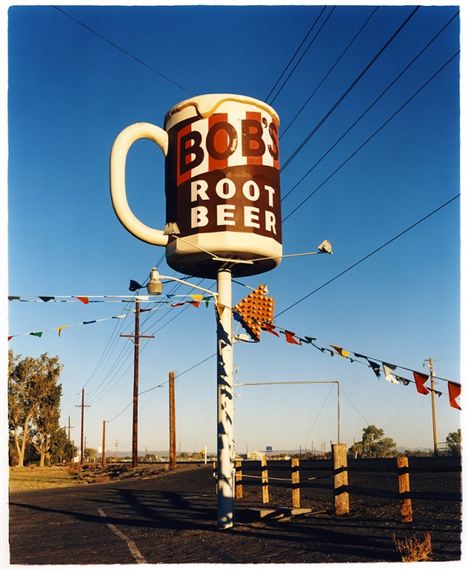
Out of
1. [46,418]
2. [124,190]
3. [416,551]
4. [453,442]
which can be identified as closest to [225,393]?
[124,190]

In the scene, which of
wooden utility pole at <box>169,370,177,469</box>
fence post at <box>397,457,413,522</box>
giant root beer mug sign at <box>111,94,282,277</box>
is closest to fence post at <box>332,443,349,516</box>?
fence post at <box>397,457,413,522</box>

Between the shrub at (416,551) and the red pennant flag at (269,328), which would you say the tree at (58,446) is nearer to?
the red pennant flag at (269,328)

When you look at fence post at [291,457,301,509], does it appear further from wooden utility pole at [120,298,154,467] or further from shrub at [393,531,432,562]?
wooden utility pole at [120,298,154,467]

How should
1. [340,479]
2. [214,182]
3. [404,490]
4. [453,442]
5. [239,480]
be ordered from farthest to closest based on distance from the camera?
[453,442] → [239,480] → [214,182] → [340,479] → [404,490]

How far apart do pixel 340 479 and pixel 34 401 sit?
198ft

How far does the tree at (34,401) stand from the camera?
219ft

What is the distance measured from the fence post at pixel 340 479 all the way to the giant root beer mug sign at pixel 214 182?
480 cm

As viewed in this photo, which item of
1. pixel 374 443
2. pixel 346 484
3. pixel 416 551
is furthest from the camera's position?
pixel 374 443

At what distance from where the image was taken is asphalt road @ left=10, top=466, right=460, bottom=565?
10219mm

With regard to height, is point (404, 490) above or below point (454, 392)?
below

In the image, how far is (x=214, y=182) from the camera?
14398 millimetres

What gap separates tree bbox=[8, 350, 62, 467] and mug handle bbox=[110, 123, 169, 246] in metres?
54.3

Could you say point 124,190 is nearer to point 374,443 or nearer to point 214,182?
point 214,182
